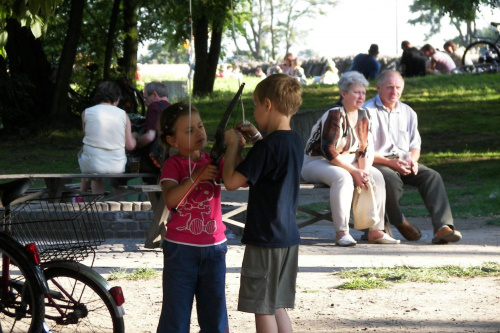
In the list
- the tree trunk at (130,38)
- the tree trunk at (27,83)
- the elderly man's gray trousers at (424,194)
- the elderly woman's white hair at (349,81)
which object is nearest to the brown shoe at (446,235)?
the elderly man's gray trousers at (424,194)

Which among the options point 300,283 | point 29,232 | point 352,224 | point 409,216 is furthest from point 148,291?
point 409,216

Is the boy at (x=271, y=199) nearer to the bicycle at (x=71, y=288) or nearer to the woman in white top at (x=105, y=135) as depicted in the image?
the bicycle at (x=71, y=288)

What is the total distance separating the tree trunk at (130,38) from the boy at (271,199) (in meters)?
18.1

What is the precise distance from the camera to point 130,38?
22172 mm

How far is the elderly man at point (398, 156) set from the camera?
345 inches

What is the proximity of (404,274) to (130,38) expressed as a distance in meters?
16.4

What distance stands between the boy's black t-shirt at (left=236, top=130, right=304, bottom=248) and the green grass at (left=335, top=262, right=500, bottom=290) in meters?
2.32

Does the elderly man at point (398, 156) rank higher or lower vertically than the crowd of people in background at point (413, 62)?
lower

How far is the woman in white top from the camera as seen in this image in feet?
29.7

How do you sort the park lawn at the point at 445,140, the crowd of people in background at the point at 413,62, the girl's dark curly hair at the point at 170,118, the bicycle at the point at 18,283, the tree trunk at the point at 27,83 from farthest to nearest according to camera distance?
the crowd of people in background at the point at 413,62 → the tree trunk at the point at 27,83 → the park lawn at the point at 445,140 → the bicycle at the point at 18,283 → the girl's dark curly hair at the point at 170,118

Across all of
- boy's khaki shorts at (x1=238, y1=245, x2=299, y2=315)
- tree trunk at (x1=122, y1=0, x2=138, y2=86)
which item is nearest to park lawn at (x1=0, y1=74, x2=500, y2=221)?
tree trunk at (x1=122, y1=0, x2=138, y2=86)

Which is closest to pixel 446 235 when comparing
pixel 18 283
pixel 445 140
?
pixel 18 283

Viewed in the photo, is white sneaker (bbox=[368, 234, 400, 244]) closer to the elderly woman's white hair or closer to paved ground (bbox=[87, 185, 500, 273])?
paved ground (bbox=[87, 185, 500, 273])

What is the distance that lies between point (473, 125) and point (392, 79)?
10.5 metres
